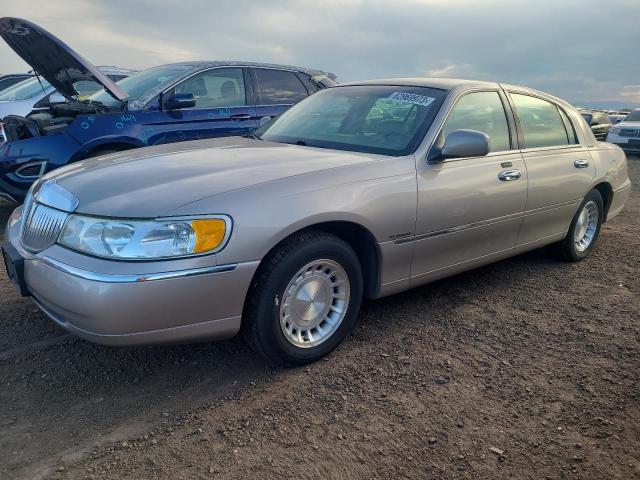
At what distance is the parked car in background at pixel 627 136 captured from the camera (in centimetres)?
1647

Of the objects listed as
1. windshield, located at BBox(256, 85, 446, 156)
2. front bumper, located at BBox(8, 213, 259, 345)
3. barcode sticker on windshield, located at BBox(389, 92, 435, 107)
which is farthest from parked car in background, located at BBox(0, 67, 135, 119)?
front bumper, located at BBox(8, 213, 259, 345)

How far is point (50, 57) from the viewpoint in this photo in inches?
213

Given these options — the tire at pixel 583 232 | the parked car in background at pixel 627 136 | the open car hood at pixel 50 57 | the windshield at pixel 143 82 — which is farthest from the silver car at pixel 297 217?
the parked car in background at pixel 627 136

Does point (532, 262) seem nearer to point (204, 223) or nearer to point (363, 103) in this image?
point (363, 103)

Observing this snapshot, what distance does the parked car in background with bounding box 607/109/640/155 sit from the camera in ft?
54.0

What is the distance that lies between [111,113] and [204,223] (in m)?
3.81

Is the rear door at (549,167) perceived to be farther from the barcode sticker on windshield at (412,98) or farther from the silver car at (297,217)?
the barcode sticker on windshield at (412,98)

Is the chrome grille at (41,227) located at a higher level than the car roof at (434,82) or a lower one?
lower

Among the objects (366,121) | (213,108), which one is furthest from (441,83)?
(213,108)

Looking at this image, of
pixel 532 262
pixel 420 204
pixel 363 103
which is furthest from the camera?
pixel 532 262

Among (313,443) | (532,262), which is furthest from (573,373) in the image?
(532,262)

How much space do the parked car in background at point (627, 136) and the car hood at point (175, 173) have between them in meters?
16.2

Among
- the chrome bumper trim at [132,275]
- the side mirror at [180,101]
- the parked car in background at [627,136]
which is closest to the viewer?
the chrome bumper trim at [132,275]

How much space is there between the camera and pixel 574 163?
15.2 feet
